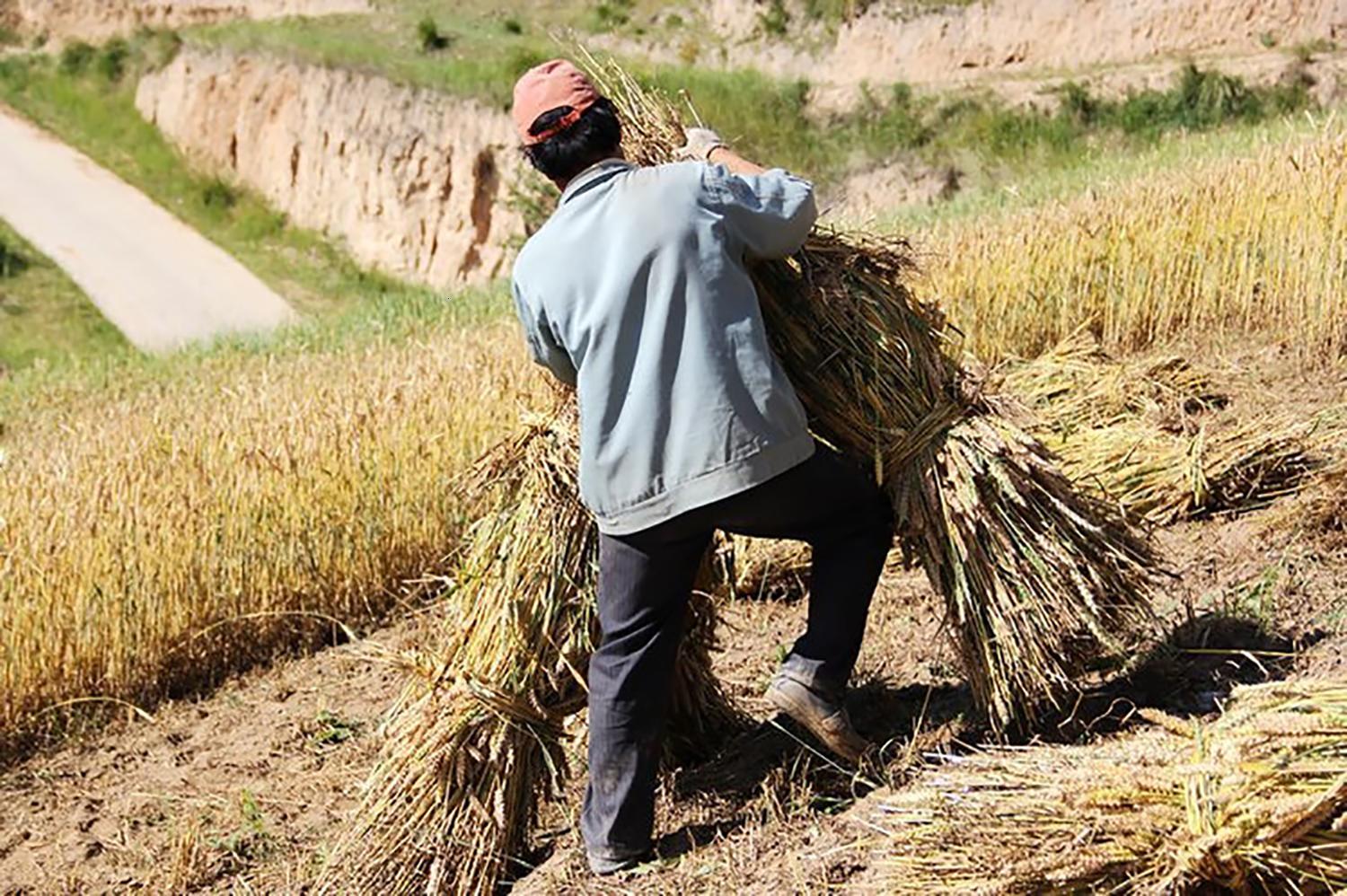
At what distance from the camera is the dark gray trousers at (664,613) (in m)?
3.43

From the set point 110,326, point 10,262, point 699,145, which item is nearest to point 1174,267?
point 699,145

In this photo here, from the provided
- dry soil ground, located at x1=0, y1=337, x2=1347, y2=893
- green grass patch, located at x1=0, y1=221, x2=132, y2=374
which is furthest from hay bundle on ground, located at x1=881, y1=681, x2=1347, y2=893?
green grass patch, located at x1=0, y1=221, x2=132, y2=374

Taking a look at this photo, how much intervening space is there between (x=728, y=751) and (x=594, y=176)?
5.08 feet

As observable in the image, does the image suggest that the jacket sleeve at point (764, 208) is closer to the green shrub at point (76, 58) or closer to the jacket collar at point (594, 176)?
the jacket collar at point (594, 176)

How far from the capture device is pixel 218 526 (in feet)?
20.0

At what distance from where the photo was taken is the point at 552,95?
3.32 metres

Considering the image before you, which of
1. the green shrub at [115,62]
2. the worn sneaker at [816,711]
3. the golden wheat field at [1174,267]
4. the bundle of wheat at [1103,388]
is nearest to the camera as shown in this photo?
the worn sneaker at [816,711]

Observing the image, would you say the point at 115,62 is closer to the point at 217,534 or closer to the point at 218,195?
the point at 218,195

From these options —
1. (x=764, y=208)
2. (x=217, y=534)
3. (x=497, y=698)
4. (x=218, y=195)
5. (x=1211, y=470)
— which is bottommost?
(x=218, y=195)

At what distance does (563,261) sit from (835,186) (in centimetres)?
2013

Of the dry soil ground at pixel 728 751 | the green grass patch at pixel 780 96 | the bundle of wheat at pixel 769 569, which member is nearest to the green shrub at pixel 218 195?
the green grass patch at pixel 780 96

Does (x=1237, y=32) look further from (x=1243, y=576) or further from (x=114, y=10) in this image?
(x=114, y=10)

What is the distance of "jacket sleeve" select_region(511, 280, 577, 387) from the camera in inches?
133

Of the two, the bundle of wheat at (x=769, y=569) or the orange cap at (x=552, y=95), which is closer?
the orange cap at (x=552, y=95)
